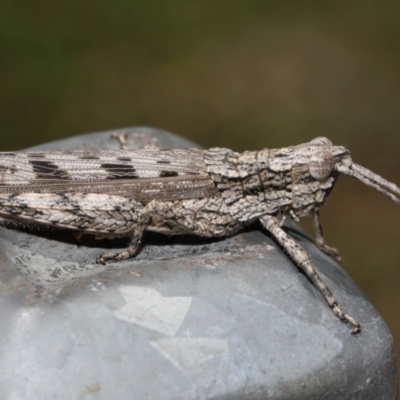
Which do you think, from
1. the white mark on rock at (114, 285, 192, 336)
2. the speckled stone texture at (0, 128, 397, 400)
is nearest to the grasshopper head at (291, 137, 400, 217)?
the speckled stone texture at (0, 128, 397, 400)

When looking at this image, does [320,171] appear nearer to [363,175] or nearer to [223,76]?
[363,175]

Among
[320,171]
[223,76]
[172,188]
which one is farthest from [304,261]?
[223,76]

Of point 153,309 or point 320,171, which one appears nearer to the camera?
point 153,309

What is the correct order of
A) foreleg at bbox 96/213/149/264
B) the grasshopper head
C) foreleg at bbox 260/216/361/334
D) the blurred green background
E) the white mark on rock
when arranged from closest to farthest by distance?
1. the white mark on rock
2. foreleg at bbox 260/216/361/334
3. foreleg at bbox 96/213/149/264
4. the grasshopper head
5. the blurred green background

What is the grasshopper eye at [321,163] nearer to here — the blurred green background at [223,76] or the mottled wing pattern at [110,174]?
the mottled wing pattern at [110,174]

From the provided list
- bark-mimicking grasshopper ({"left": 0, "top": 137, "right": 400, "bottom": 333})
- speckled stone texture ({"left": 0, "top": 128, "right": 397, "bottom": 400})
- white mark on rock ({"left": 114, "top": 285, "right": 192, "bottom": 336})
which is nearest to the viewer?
speckled stone texture ({"left": 0, "top": 128, "right": 397, "bottom": 400})

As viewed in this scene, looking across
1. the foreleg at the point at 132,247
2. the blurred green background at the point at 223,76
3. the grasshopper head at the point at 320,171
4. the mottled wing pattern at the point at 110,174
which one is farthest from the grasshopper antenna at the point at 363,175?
the blurred green background at the point at 223,76

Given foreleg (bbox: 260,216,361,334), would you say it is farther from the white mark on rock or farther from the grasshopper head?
the white mark on rock
